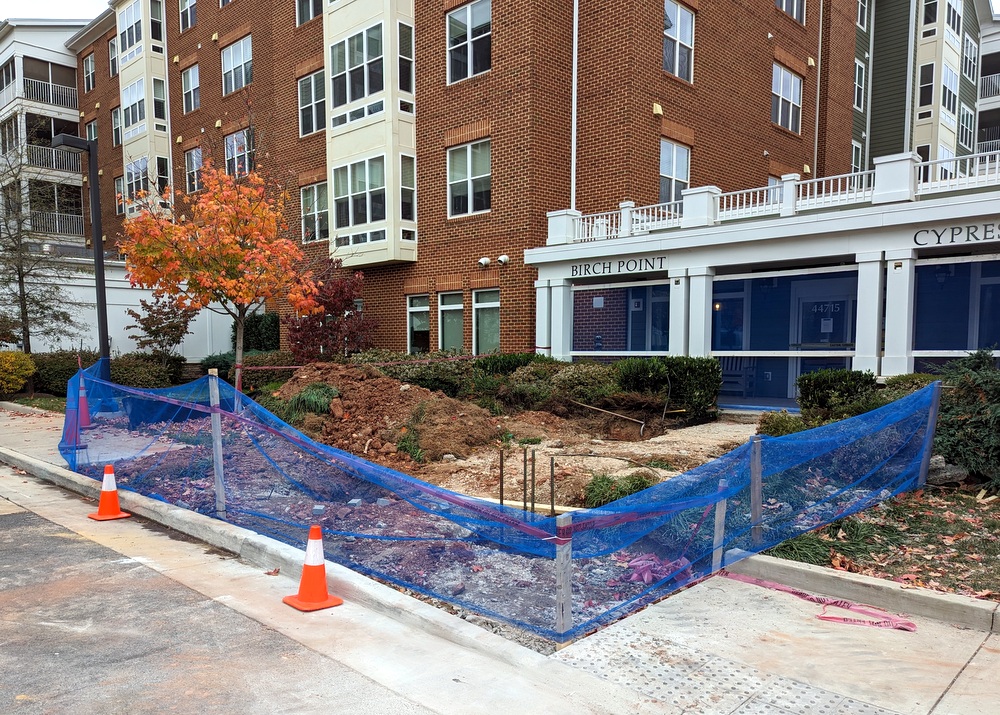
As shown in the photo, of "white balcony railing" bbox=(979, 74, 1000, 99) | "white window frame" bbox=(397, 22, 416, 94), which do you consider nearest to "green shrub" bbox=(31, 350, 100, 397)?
"white window frame" bbox=(397, 22, 416, 94)

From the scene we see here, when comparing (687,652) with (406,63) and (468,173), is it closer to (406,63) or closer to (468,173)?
(468,173)

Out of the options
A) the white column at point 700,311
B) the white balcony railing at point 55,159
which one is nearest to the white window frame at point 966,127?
the white column at point 700,311

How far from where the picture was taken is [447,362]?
15430 millimetres

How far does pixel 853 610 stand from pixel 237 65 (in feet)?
90.3

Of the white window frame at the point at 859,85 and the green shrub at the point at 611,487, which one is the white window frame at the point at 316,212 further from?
the white window frame at the point at 859,85

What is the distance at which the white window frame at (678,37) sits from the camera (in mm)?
Answer: 18016

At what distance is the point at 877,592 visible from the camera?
5.00m

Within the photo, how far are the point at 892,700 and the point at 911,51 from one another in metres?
32.1

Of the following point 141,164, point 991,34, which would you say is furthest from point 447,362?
point 991,34

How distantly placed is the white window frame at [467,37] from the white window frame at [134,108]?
18780 mm

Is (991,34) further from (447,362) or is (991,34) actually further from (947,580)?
(947,580)

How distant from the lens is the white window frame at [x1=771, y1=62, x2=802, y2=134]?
2222cm

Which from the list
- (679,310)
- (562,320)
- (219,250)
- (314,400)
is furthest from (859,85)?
(314,400)

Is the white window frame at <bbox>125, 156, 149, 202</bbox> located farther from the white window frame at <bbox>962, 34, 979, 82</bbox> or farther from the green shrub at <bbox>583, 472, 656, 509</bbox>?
the white window frame at <bbox>962, 34, 979, 82</bbox>
